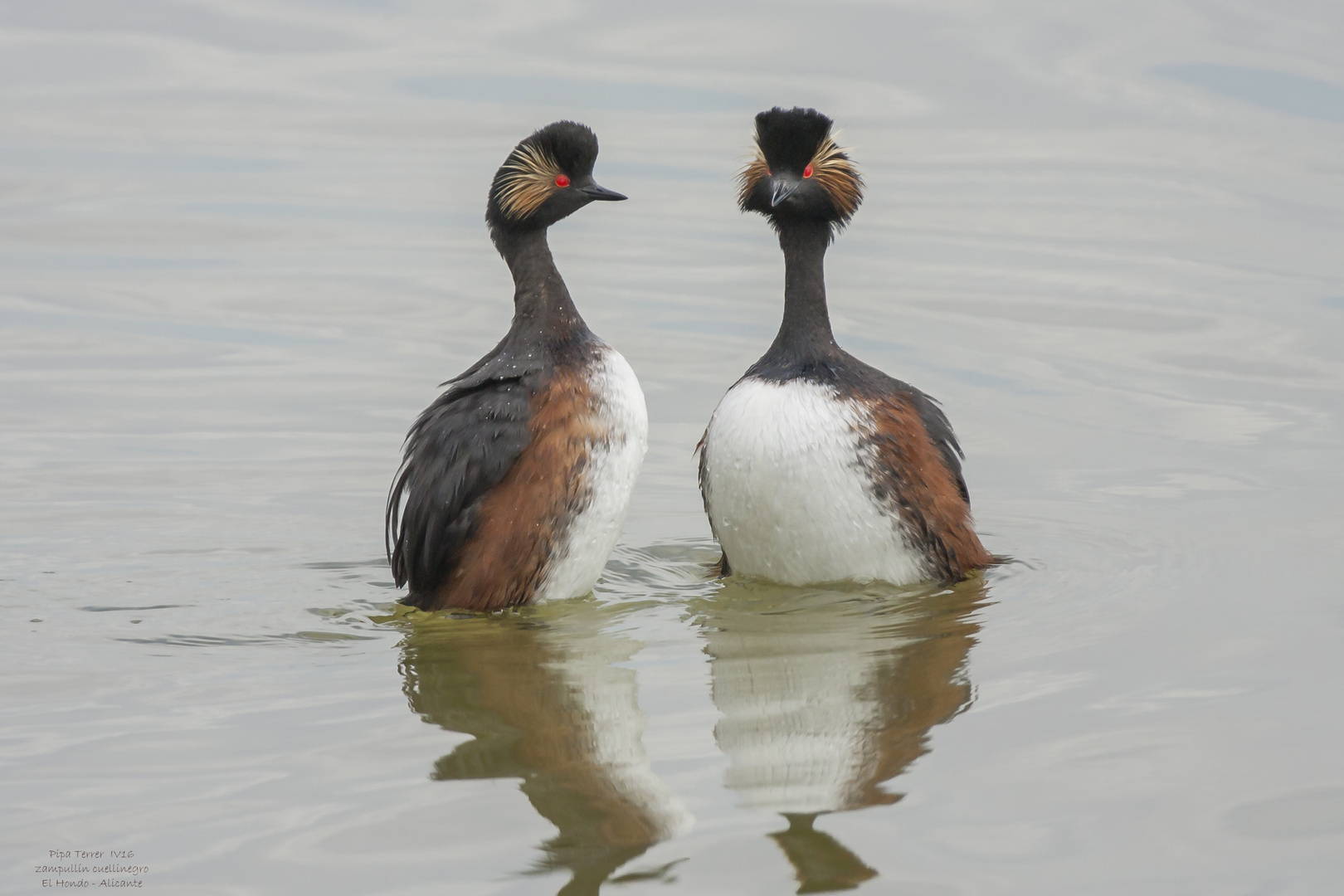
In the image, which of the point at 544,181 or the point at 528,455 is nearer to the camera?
the point at 528,455

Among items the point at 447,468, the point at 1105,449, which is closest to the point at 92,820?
the point at 447,468

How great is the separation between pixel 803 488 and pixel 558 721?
85.0 inches

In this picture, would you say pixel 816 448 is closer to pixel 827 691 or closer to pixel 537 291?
pixel 537 291

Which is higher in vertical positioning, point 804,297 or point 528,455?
point 804,297

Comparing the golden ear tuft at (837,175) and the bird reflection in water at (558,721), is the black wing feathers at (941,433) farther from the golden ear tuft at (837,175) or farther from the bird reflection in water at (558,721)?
the bird reflection in water at (558,721)

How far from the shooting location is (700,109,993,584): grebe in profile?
8.27 meters

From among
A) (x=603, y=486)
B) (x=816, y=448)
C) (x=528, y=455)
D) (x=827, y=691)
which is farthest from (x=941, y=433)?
(x=827, y=691)

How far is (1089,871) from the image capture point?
5.19 meters

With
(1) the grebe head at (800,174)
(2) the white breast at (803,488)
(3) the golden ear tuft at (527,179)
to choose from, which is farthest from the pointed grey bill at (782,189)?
(3) the golden ear tuft at (527,179)

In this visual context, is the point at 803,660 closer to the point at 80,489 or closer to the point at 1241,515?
the point at 1241,515

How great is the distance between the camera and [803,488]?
8266 millimetres

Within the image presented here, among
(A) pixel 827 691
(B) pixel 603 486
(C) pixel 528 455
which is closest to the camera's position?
(A) pixel 827 691

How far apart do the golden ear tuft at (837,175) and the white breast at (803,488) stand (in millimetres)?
986

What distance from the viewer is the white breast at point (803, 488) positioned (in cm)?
825
